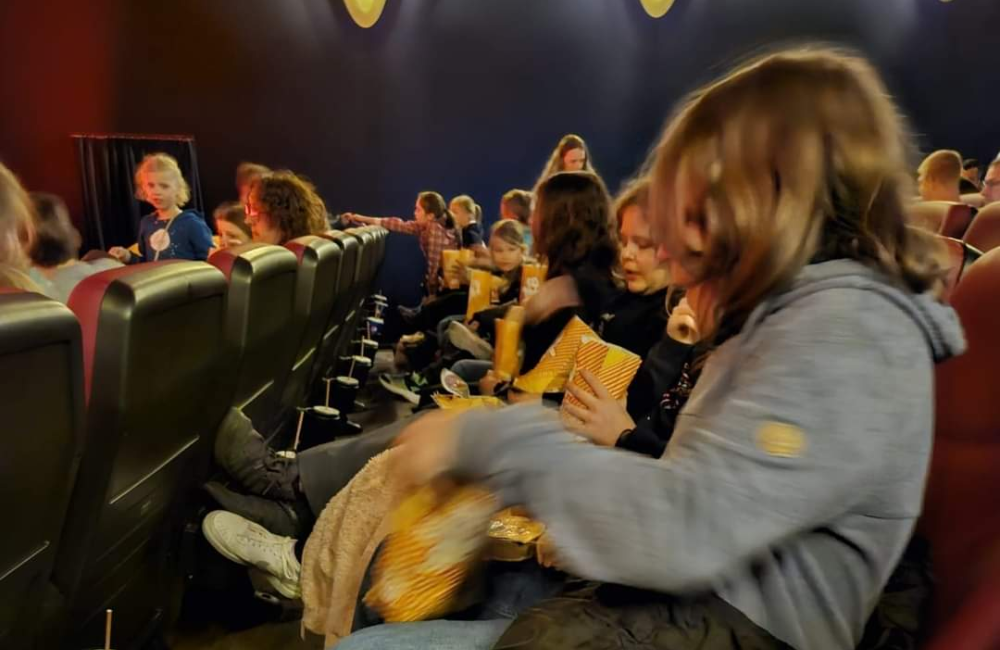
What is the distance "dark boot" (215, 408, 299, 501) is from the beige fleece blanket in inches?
11.5

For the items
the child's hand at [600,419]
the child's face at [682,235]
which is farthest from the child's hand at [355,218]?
the child's face at [682,235]

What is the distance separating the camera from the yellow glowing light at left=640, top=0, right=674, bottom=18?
20.0 feet

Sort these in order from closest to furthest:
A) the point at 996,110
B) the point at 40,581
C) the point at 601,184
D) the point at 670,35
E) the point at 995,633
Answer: the point at 995,633
the point at 40,581
the point at 601,184
the point at 996,110
the point at 670,35

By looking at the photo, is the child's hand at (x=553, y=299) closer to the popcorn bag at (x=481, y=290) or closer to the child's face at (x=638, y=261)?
the child's face at (x=638, y=261)

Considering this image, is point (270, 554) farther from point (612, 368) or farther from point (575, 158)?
point (575, 158)

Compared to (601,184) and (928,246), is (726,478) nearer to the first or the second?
(928,246)

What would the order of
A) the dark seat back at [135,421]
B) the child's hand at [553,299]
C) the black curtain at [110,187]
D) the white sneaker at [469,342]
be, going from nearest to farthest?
1. the dark seat back at [135,421]
2. the child's hand at [553,299]
3. the white sneaker at [469,342]
4. the black curtain at [110,187]

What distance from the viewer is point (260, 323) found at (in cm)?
167

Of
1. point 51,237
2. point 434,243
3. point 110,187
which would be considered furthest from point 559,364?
point 110,187

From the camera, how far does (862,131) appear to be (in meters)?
0.67

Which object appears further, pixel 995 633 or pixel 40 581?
pixel 40 581

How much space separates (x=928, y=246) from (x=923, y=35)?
6.25 meters

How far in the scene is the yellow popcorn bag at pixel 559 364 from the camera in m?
1.70

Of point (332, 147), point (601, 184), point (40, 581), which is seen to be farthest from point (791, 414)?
point (332, 147)
